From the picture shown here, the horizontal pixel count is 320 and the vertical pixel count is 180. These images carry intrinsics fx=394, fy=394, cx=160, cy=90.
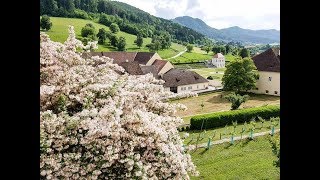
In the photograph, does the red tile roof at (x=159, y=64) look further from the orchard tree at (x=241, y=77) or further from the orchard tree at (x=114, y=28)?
the orchard tree at (x=114, y=28)

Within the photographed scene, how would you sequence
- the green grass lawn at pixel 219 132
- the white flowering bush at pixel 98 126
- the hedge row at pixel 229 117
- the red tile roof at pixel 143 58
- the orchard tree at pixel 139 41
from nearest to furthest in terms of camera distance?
the white flowering bush at pixel 98 126, the green grass lawn at pixel 219 132, the hedge row at pixel 229 117, the red tile roof at pixel 143 58, the orchard tree at pixel 139 41

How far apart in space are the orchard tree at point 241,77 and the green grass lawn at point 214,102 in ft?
2.55

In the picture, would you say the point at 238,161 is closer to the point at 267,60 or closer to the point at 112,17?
the point at 267,60

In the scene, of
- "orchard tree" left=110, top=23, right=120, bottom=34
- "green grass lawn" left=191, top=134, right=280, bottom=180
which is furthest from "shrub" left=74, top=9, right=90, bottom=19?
"green grass lawn" left=191, top=134, right=280, bottom=180

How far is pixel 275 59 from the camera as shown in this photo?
29.2 m

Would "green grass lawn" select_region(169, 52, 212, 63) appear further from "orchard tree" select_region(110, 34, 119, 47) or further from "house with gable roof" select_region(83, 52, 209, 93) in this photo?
"house with gable roof" select_region(83, 52, 209, 93)

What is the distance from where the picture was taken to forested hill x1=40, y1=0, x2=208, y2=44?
4319 cm

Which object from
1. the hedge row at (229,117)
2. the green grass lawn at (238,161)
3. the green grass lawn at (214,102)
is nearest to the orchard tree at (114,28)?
the green grass lawn at (214,102)

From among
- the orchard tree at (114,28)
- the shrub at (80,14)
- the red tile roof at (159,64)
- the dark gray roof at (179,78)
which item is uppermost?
the shrub at (80,14)

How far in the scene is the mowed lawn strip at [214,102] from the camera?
21.9m
